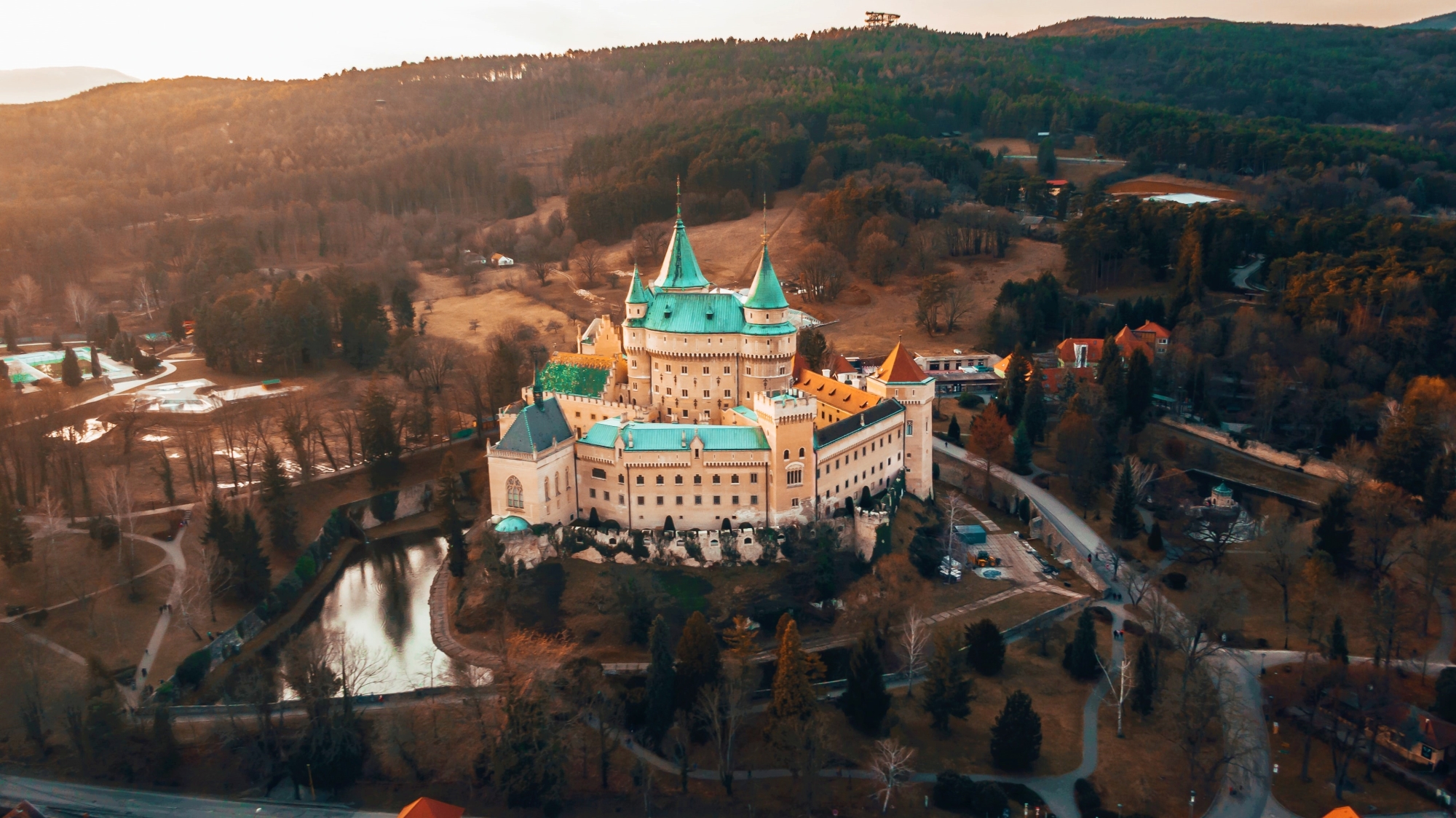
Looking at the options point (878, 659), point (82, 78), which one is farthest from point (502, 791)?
point (82, 78)

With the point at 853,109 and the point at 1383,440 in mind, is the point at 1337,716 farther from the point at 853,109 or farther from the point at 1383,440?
the point at 853,109

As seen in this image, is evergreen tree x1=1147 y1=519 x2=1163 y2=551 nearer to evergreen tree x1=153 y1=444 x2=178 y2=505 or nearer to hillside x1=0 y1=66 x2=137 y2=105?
evergreen tree x1=153 y1=444 x2=178 y2=505

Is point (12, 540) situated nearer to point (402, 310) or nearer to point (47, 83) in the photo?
point (402, 310)

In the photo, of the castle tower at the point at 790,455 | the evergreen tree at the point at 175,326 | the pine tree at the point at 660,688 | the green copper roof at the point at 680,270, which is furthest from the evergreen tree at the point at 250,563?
the evergreen tree at the point at 175,326

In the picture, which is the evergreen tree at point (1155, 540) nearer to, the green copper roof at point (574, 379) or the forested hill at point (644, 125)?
the green copper roof at point (574, 379)

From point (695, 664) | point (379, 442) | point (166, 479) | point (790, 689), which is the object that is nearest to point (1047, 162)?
point (379, 442)

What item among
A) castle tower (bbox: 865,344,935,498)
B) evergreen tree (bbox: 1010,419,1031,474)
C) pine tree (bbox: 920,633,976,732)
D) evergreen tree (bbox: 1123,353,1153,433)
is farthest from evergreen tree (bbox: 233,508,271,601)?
evergreen tree (bbox: 1123,353,1153,433)
